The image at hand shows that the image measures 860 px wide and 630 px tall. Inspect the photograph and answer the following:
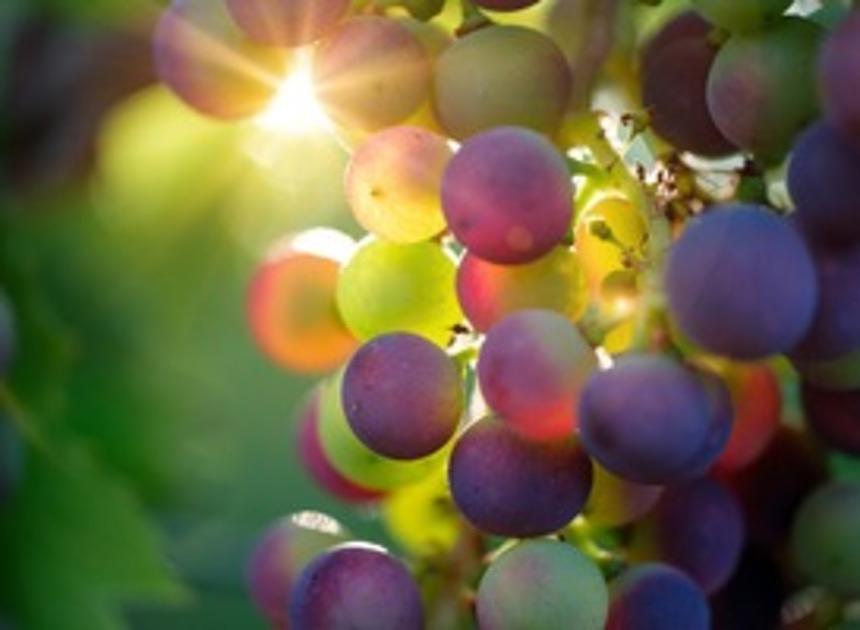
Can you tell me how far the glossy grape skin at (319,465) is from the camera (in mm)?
1166

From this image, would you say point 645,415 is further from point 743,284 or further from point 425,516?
point 425,516

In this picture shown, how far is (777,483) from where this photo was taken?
3.66 ft

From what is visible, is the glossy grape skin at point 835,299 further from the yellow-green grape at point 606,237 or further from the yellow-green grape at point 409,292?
the yellow-green grape at point 409,292

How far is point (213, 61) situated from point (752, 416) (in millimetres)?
371

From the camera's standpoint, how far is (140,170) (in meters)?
1.88

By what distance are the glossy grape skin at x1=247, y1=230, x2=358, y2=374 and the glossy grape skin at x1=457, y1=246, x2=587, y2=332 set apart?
0.19 meters

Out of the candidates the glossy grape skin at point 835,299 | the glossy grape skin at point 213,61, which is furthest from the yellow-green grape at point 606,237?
the glossy grape skin at point 213,61

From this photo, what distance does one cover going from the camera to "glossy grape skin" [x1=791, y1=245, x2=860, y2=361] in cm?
87

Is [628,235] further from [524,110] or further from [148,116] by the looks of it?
[148,116]

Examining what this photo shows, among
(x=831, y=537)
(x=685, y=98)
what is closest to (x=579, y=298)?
(x=685, y=98)

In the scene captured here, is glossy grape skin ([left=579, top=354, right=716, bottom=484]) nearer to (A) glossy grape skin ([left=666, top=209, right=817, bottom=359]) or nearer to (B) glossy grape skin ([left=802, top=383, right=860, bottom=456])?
(A) glossy grape skin ([left=666, top=209, right=817, bottom=359])

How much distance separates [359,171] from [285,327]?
0.73 feet

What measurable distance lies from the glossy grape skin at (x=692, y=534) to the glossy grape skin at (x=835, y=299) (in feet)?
0.60

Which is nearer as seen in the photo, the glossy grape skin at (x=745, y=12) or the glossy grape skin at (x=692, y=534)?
the glossy grape skin at (x=745, y=12)
